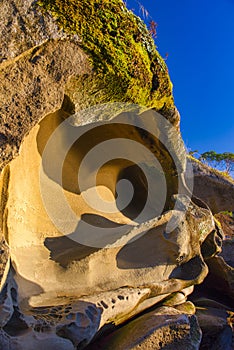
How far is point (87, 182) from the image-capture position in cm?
318

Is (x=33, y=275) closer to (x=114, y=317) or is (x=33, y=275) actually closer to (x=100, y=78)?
(x=114, y=317)

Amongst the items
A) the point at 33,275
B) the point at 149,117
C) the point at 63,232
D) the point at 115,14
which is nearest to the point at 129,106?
the point at 149,117

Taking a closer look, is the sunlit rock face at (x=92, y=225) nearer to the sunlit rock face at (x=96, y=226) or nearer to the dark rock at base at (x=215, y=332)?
the sunlit rock face at (x=96, y=226)

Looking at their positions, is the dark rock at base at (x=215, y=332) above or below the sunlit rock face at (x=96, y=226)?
below

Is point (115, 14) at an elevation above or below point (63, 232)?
above

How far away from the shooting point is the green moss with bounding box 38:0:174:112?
2113 millimetres

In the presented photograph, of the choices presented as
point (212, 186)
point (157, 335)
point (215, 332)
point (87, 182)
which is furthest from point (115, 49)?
point (212, 186)

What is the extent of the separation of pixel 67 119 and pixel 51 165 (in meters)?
0.49

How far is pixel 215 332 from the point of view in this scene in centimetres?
333

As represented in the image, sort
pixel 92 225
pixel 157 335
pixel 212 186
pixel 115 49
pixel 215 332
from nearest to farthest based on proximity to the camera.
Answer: pixel 115 49 < pixel 157 335 < pixel 92 225 < pixel 215 332 < pixel 212 186

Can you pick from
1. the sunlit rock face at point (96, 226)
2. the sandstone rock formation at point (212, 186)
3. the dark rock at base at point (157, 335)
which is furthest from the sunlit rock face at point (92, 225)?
the sandstone rock formation at point (212, 186)

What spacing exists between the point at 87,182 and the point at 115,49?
1.32 metres

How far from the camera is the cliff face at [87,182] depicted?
1.97m

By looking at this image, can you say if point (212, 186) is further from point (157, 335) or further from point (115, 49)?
point (115, 49)
